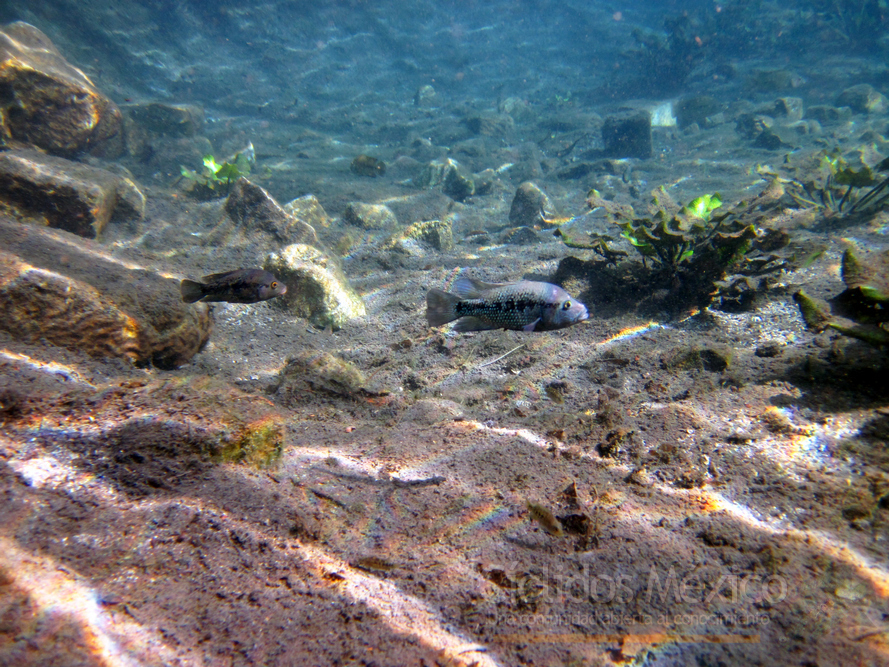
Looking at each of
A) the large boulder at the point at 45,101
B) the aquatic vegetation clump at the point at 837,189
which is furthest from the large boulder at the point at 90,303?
the aquatic vegetation clump at the point at 837,189

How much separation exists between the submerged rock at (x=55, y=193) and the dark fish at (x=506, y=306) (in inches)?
261

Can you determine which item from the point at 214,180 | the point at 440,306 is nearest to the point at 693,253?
the point at 440,306

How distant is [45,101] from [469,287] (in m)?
10.6

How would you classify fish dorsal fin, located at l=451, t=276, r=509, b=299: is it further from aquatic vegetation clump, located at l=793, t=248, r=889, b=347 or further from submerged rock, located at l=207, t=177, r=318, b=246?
submerged rock, located at l=207, t=177, r=318, b=246

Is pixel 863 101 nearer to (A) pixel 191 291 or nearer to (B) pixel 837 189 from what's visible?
(B) pixel 837 189

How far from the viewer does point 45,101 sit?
7.53 metres

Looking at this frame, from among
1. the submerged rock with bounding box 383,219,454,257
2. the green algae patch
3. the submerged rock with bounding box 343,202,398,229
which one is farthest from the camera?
the submerged rock with bounding box 343,202,398,229

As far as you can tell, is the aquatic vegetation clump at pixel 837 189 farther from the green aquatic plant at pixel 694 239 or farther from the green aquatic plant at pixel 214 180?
the green aquatic plant at pixel 214 180

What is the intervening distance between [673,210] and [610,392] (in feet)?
12.3

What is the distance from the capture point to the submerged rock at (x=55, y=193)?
5320 mm

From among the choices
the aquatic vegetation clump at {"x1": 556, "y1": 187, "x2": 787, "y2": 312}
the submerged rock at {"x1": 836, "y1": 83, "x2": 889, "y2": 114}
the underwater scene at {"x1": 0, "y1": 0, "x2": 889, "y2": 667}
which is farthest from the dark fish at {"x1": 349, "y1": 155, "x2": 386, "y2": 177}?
the submerged rock at {"x1": 836, "y1": 83, "x2": 889, "y2": 114}

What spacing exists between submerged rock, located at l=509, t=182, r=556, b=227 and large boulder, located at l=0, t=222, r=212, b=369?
6.77 metres

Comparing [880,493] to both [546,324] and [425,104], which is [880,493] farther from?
[425,104]

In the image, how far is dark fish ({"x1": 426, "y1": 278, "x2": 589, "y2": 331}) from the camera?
2.48 m
